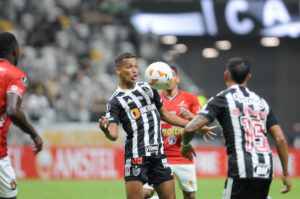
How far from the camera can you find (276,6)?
28.9 meters

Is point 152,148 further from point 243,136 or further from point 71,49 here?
point 71,49

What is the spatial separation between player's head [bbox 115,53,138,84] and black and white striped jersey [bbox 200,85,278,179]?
5.17 feet

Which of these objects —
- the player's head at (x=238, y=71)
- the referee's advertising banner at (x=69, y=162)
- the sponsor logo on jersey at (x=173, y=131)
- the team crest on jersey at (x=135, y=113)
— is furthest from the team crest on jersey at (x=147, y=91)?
the referee's advertising banner at (x=69, y=162)

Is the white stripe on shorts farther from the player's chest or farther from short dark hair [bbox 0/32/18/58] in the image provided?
the player's chest

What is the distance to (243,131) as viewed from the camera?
6.15 metres

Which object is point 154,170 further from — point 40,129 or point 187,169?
point 40,129

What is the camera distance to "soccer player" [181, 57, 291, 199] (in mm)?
6117

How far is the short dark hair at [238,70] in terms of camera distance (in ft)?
20.6

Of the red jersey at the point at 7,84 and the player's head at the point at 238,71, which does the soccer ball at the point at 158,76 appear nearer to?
the player's head at the point at 238,71

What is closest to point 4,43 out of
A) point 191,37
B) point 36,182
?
point 36,182

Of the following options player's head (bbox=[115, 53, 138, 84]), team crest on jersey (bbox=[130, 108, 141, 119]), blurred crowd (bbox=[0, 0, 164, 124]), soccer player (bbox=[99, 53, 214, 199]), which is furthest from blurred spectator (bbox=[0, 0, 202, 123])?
team crest on jersey (bbox=[130, 108, 141, 119])

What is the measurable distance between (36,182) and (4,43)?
40.3 ft

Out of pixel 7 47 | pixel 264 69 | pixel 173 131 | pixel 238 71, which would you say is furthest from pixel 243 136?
pixel 264 69

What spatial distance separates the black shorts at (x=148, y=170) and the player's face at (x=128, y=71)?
106 centimetres
